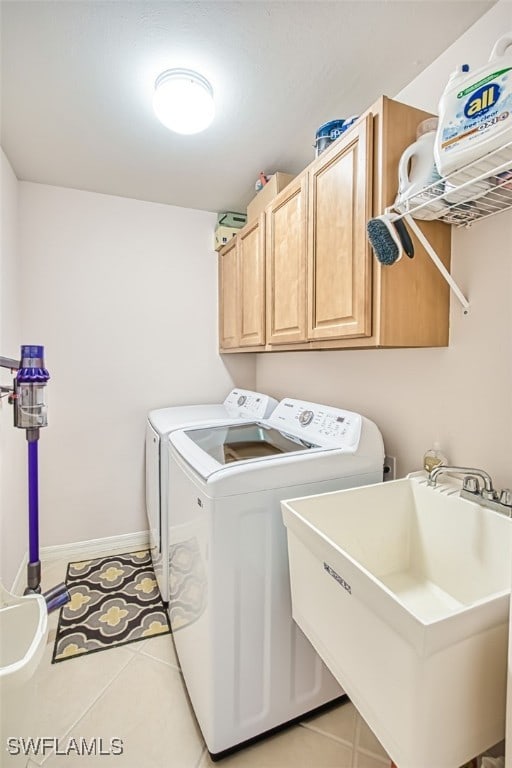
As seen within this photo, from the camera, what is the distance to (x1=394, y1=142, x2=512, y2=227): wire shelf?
849 mm

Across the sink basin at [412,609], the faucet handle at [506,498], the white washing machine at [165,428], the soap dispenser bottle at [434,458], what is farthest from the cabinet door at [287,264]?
the faucet handle at [506,498]

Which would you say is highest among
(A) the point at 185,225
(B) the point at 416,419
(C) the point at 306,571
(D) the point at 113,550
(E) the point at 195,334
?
(A) the point at 185,225

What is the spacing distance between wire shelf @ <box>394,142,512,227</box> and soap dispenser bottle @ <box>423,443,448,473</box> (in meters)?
0.78

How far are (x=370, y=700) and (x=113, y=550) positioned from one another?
227 centimetres

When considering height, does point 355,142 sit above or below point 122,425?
above

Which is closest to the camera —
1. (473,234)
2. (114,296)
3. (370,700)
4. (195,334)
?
(370,700)

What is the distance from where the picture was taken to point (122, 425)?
8.57ft

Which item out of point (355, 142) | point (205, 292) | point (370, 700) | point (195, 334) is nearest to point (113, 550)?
point (195, 334)

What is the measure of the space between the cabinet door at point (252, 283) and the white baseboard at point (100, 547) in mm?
1645

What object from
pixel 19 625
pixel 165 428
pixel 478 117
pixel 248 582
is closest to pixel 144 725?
pixel 19 625

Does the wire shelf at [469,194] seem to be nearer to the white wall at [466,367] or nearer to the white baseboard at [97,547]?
the white wall at [466,367]

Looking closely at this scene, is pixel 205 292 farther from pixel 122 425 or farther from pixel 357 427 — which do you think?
pixel 357 427

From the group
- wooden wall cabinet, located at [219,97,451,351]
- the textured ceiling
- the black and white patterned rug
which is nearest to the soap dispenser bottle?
wooden wall cabinet, located at [219,97,451,351]

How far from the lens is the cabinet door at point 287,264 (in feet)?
5.19
